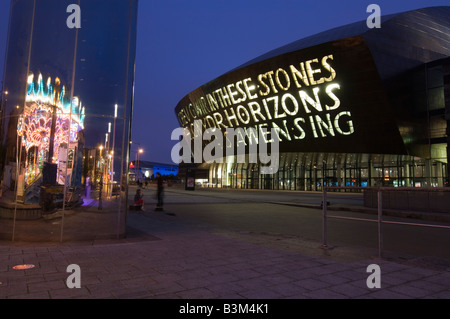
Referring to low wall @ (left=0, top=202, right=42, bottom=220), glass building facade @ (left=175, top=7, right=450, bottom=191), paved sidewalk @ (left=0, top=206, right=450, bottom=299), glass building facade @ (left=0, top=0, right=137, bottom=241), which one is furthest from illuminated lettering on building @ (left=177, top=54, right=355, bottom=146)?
low wall @ (left=0, top=202, right=42, bottom=220)

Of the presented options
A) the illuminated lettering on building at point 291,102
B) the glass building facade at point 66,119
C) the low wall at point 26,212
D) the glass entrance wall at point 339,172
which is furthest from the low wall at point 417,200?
the glass entrance wall at point 339,172

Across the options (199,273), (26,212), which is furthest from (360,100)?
(199,273)

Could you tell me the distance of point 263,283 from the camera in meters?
4.66

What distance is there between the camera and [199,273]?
16.9 feet

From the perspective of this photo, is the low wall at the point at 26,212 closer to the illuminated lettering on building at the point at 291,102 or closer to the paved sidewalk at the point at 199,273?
the paved sidewalk at the point at 199,273

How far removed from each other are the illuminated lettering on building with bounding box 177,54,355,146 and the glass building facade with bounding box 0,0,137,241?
3232cm

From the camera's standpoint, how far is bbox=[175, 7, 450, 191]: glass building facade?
3556 cm

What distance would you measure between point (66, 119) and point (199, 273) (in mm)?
5513

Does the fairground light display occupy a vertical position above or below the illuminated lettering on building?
below

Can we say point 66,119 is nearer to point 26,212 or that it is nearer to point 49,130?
point 49,130

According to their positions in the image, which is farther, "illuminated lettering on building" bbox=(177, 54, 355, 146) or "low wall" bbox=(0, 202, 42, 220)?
"illuminated lettering on building" bbox=(177, 54, 355, 146)

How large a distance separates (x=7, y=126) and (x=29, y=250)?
12.3 ft

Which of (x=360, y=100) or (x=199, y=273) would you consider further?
(x=360, y=100)

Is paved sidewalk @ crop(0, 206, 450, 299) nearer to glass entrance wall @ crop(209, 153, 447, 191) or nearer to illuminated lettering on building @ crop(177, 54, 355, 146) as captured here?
illuminated lettering on building @ crop(177, 54, 355, 146)
